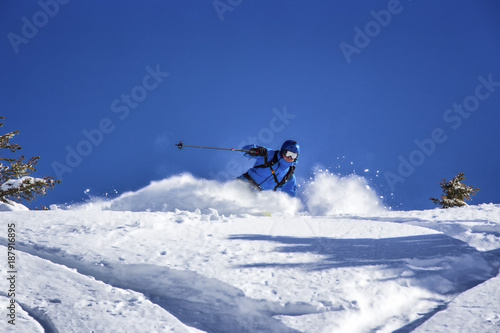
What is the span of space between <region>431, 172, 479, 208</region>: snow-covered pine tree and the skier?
32.3 feet

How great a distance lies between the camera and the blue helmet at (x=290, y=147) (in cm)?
1039

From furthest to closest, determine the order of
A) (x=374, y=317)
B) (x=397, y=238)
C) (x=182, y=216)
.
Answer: (x=182, y=216) → (x=397, y=238) → (x=374, y=317)

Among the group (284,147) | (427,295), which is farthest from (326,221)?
(284,147)

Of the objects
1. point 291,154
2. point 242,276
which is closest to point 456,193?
point 291,154

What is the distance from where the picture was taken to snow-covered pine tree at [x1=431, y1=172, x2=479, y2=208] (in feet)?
52.2

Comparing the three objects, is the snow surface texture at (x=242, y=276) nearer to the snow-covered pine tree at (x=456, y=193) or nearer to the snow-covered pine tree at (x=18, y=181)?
the snow-covered pine tree at (x=18, y=181)

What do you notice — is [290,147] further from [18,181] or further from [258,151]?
[18,181]

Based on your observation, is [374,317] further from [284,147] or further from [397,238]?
[284,147]

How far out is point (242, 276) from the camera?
3.33 meters

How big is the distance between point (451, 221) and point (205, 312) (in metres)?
5.16

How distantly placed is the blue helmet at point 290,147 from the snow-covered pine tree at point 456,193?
32.8 feet

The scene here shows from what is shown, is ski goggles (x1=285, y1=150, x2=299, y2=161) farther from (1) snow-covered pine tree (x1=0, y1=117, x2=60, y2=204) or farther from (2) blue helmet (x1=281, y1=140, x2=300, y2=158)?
(1) snow-covered pine tree (x1=0, y1=117, x2=60, y2=204)

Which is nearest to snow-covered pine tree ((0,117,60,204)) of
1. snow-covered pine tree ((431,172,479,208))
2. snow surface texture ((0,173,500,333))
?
snow surface texture ((0,173,500,333))

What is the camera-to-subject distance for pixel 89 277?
333 cm
